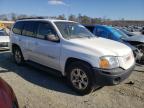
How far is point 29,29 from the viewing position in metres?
7.74

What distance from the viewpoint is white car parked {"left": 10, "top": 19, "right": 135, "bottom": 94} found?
17.0ft

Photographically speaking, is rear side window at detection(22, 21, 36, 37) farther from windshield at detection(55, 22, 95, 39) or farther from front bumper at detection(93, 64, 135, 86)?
front bumper at detection(93, 64, 135, 86)

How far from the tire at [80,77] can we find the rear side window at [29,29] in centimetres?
230

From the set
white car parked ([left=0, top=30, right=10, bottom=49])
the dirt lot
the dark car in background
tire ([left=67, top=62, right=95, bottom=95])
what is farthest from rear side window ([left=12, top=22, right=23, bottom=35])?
the dark car in background

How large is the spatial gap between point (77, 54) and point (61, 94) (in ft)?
3.52

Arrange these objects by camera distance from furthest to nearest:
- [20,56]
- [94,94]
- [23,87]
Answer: [20,56], [23,87], [94,94]

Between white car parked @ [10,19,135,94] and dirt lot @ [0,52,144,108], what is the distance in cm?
34

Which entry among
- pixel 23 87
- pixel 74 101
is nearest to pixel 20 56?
pixel 23 87

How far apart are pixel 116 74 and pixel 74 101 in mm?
1146

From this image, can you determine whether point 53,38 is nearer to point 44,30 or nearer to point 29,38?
point 44,30

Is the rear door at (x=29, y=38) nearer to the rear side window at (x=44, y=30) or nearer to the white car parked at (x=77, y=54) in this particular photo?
the white car parked at (x=77, y=54)

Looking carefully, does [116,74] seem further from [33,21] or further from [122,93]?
[33,21]

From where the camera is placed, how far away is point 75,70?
5.67m

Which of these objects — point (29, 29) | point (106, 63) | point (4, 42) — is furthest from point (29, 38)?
point (4, 42)
